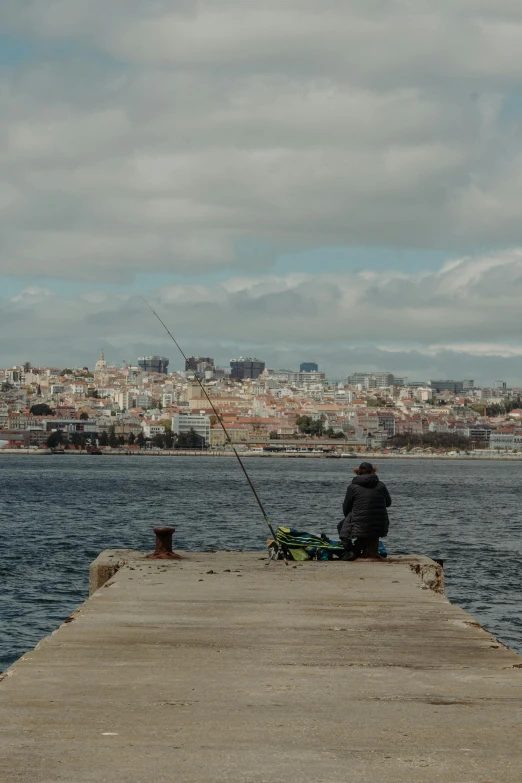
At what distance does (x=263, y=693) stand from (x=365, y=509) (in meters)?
5.43

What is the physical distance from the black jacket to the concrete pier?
1.92m

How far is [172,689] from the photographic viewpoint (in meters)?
5.56

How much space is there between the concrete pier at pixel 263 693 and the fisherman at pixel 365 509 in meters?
1.93

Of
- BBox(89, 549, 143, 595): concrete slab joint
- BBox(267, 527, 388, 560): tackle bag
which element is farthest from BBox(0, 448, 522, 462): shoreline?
BBox(89, 549, 143, 595): concrete slab joint

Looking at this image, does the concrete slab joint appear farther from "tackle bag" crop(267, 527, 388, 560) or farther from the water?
"tackle bag" crop(267, 527, 388, 560)

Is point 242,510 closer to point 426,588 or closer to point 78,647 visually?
point 426,588

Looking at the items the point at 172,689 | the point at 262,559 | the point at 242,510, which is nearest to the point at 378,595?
the point at 262,559

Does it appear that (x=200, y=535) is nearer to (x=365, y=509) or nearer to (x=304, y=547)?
(x=304, y=547)

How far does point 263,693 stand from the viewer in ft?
18.1

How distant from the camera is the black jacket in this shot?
→ 10.9 metres

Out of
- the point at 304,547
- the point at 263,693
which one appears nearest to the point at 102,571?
the point at 304,547

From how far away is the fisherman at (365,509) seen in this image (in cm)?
1087

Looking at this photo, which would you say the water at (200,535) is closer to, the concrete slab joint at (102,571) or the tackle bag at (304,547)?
the concrete slab joint at (102,571)

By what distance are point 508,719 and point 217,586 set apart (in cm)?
451
